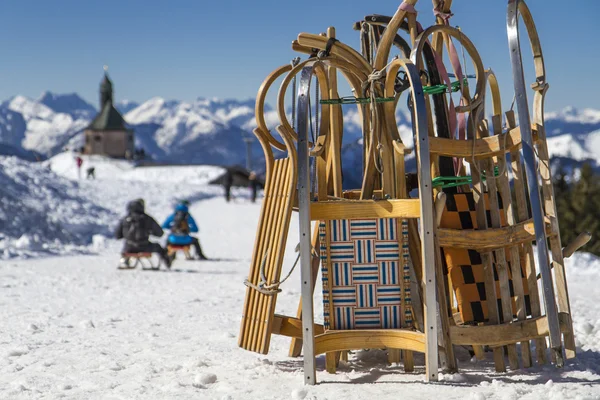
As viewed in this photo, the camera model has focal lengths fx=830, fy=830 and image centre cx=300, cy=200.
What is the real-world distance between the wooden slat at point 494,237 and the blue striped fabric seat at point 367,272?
33 cm

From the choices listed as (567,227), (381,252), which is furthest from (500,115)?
(567,227)

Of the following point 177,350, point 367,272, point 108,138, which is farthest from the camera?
point 108,138

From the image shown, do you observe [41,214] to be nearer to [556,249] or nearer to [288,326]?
[288,326]

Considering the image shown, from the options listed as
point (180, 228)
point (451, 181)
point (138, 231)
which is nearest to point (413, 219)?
point (451, 181)

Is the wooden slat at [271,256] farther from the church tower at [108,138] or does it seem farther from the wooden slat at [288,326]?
the church tower at [108,138]

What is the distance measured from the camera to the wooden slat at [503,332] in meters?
4.95

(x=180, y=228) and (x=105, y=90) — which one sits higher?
(x=105, y=90)

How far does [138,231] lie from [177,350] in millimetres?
6816

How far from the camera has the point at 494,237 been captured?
16.8ft

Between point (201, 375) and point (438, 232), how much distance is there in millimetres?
1661

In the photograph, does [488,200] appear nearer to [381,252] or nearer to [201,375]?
[381,252]

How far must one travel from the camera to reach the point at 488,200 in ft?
17.6

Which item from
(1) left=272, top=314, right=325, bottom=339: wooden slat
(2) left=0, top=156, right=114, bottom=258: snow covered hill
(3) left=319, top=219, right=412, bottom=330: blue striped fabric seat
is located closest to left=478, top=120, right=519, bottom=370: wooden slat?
(3) left=319, top=219, right=412, bottom=330: blue striped fabric seat

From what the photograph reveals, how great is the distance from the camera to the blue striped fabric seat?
5.02 metres
